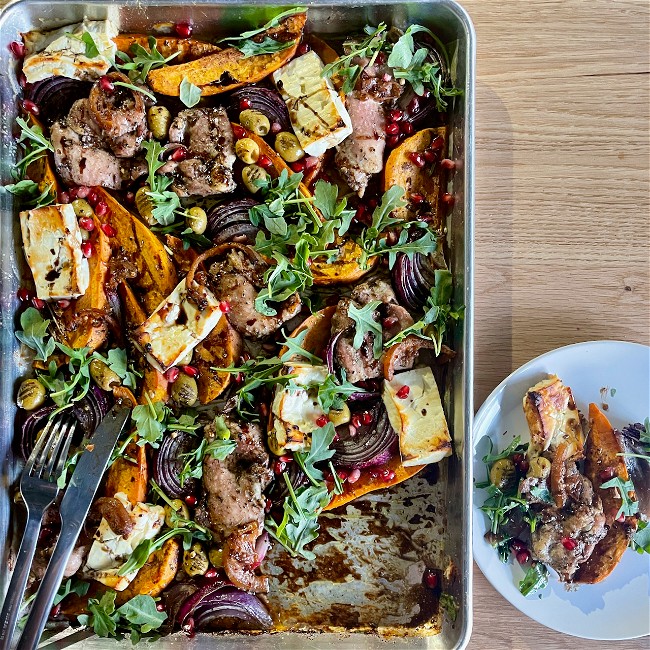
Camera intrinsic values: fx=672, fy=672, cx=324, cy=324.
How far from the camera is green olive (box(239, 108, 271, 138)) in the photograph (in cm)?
327

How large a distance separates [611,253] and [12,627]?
3.39 m

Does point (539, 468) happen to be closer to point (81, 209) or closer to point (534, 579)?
point (534, 579)

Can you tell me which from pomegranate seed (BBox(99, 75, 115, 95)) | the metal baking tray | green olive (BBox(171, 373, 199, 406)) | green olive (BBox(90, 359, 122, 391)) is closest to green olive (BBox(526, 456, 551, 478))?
the metal baking tray

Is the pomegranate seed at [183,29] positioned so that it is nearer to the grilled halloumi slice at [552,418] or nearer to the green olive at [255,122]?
the green olive at [255,122]

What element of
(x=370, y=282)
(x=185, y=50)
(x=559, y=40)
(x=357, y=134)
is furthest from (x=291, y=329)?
(x=559, y=40)

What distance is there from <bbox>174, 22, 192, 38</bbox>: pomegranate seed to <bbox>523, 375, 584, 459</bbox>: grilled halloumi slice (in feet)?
7.90

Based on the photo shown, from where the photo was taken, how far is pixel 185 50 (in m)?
3.27

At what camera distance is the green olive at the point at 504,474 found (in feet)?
10.8

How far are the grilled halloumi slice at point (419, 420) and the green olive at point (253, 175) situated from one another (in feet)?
3.72

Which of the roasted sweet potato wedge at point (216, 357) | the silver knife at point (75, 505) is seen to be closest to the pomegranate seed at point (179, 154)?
the roasted sweet potato wedge at point (216, 357)

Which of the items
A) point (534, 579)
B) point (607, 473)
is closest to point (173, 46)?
point (607, 473)

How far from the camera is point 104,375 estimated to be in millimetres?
3193

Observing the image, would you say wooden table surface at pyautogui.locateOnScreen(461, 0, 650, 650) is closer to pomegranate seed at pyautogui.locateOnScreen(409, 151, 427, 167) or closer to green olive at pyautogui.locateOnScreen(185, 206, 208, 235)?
pomegranate seed at pyautogui.locateOnScreen(409, 151, 427, 167)

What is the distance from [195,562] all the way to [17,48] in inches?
102
